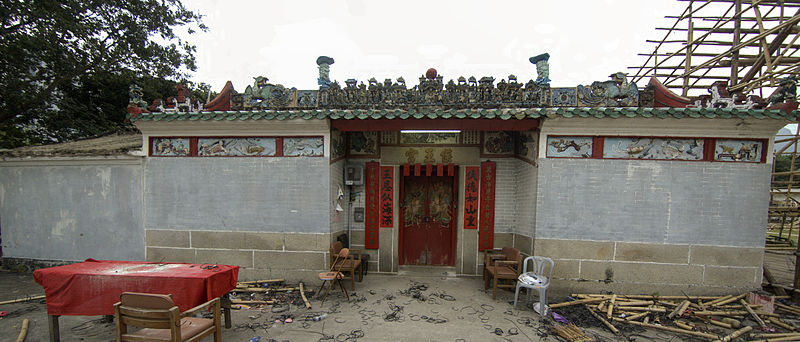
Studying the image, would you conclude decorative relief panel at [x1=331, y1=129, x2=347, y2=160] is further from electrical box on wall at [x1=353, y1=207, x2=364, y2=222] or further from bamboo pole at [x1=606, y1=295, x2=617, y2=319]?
bamboo pole at [x1=606, y1=295, x2=617, y2=319]

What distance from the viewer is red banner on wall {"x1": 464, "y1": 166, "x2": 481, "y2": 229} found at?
263 inches

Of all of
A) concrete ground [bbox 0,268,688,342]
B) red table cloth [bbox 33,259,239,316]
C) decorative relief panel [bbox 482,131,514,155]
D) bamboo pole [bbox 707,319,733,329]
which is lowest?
concrete ground [bbox 0,268,688,342]

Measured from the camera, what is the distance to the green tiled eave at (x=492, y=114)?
478cm

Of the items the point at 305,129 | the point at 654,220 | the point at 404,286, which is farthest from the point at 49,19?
the point at 654,220

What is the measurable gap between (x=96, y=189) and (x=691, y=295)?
39.1 ft

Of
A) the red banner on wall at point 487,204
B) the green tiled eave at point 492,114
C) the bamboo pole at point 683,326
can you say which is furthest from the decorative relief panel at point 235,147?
the bamboo pole at point 683,326

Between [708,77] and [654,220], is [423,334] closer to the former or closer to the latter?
[654,220]

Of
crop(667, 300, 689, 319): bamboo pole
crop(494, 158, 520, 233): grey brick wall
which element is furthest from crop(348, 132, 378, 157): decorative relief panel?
crop(667, 300, 689, 319): bamboo pole

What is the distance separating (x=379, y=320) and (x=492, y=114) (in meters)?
3.82

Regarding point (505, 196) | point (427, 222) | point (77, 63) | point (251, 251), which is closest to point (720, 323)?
point (505, 196)

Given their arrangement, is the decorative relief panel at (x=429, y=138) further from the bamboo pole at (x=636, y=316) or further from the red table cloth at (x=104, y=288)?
the red table cloth at (x=104, y=288)

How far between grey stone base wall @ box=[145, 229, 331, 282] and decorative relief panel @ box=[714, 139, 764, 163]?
23.9 feet

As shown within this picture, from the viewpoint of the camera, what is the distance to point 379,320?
472 centimetres

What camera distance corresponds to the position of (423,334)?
14.2 feet
